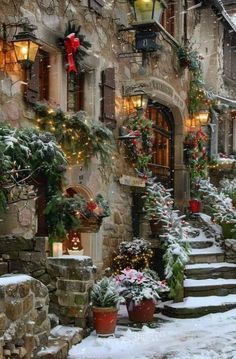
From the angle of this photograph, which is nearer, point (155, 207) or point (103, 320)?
point (103, 320)

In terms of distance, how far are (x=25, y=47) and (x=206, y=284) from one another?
5.04 meters

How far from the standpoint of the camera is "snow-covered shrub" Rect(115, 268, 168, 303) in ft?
26.4

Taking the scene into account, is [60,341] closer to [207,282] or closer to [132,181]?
[207,282]

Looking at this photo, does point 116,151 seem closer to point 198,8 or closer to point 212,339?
point 212,339

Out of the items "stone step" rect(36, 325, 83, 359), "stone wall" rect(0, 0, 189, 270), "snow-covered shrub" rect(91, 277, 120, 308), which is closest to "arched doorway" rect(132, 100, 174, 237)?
"stone wall" rect(0, 0, 189, 270)

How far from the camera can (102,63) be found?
9.82 metres

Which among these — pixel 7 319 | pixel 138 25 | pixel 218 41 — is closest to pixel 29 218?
pixel 7 319

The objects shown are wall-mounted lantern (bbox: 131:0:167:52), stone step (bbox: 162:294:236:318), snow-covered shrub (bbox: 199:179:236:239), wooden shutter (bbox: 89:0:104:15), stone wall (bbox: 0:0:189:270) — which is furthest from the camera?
snow-covered shrub (bbox: 199:179:236:239)

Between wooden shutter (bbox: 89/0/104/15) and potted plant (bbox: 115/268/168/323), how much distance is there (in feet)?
14.7

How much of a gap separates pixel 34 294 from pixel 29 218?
1922 millimetres

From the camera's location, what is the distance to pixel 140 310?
8.14 meters

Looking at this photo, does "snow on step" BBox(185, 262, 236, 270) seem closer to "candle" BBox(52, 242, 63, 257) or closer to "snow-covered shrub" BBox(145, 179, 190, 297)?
"snow-covered shrub" BBox(145, 179, 190, 297)

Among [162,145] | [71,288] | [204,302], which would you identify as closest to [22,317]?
[71,288]

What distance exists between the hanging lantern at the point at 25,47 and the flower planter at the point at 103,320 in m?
3.34
